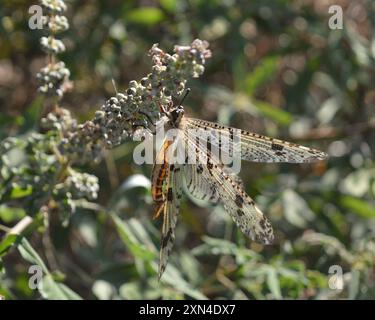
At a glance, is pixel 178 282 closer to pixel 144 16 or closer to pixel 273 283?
pixel 273 283

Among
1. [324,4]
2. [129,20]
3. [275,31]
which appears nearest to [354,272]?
[275,31]

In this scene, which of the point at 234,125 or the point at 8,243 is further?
the point at 234,125

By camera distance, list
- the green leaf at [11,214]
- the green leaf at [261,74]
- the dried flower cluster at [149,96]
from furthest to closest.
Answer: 1. the green leaf at [261,74]
2. the green leaf at [11,214]
3. the dried flower cluster at [149,96]

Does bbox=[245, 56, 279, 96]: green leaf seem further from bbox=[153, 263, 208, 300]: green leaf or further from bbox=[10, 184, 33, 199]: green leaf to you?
bbox=[10, 184, 33, 199]: green leaf

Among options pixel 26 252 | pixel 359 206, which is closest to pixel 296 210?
pixel 359 206

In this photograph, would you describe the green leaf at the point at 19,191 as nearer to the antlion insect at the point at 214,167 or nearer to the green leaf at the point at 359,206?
the antlion insect at the point at 214,167

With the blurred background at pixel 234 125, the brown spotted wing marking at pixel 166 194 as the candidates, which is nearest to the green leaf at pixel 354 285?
the blurred background at pixel 234 125

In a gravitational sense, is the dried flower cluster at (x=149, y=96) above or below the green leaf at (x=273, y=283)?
above
